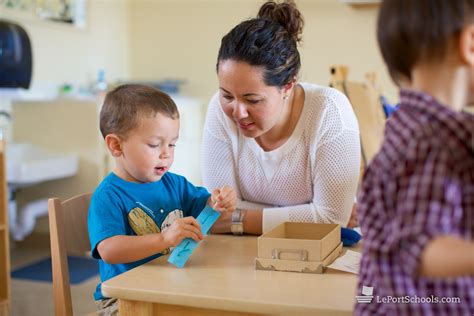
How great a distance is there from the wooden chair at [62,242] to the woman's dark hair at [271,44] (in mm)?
579

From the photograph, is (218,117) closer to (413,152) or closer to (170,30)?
(413,152)

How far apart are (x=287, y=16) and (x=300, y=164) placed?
43 cm

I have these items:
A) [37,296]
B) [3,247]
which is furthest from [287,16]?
[37,296]

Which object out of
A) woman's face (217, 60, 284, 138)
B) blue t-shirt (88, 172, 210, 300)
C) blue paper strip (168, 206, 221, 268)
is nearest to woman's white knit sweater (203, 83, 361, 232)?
woman's face (217, 60, 284, 138)

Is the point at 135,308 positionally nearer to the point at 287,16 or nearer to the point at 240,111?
the point at 240,111

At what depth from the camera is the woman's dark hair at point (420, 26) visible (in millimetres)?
802

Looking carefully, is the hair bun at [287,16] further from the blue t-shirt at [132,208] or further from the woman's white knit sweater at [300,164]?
the blue t-shirt at [132,208]

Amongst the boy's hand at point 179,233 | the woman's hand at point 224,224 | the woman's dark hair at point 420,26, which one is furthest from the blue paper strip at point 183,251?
the woman's dark hair at point 420,26

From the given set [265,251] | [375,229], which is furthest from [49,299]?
[375,229]

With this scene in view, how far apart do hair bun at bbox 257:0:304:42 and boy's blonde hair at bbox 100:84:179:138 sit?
464 millimetres

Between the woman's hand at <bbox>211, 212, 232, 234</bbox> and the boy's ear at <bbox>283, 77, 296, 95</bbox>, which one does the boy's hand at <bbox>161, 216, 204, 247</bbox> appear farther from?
the boy's ear at <bbox>283, 77, 296, 95</bbox>

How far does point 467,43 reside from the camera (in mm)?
805

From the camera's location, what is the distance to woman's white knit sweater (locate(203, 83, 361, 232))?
1.71m

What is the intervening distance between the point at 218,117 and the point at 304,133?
27 centimetres
